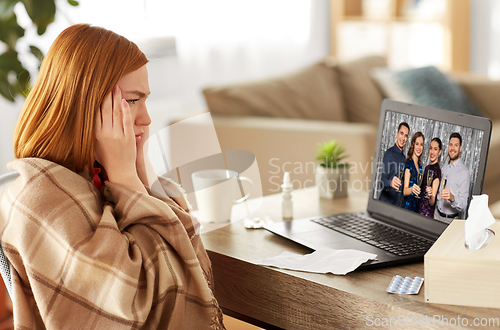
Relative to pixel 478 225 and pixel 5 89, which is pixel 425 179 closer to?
pixel 478 225

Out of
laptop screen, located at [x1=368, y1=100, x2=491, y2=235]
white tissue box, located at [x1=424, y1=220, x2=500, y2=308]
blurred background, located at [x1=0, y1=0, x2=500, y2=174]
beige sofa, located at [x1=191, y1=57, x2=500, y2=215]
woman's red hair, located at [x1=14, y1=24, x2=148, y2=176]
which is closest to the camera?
white tissue box, located at [x1=424, y1=220, x2=500, y2=308]

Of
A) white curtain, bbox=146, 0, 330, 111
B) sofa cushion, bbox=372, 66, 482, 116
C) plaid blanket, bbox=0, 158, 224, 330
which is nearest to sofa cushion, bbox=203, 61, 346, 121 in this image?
sofa cushion, bbox=372, 66, 482, 116

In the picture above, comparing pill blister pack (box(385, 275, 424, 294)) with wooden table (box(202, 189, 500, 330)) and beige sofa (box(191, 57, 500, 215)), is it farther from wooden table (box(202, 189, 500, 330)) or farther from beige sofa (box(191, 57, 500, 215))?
beige sofa (box(191, 57, 500, 215))

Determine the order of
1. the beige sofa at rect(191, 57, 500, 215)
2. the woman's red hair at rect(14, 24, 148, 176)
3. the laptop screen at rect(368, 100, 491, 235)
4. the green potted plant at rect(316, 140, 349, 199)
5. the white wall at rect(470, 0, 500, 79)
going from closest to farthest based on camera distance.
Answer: the woman's red hair at rect(14, 24, 148, 176) < the laptop screen at rect(368, 100, 491, 235) < the green potted plant at rect(316, 140, 349, 199) < the beige sofa at rect(191, 57, 500, 215) < the white wall at rect(470, 0, 500, 79)

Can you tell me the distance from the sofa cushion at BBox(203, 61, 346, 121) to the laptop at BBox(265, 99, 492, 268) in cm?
127

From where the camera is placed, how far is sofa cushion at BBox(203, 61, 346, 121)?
7.80 ft

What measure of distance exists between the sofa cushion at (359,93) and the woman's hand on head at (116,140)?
213 cm

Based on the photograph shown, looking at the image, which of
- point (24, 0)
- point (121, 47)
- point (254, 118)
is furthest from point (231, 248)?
point (254, 118)

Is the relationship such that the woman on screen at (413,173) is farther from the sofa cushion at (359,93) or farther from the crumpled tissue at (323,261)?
the sofa cushion at (359,93)

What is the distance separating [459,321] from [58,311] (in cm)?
57

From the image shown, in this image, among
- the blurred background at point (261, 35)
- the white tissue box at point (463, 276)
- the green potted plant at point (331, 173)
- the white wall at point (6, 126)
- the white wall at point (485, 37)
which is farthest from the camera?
the white wall at point (485, 37)

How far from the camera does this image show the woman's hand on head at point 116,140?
2.89 ft

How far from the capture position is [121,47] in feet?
2.89

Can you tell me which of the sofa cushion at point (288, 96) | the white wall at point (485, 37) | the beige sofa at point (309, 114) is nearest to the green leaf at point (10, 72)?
the beige sofa at point (309, 114)
